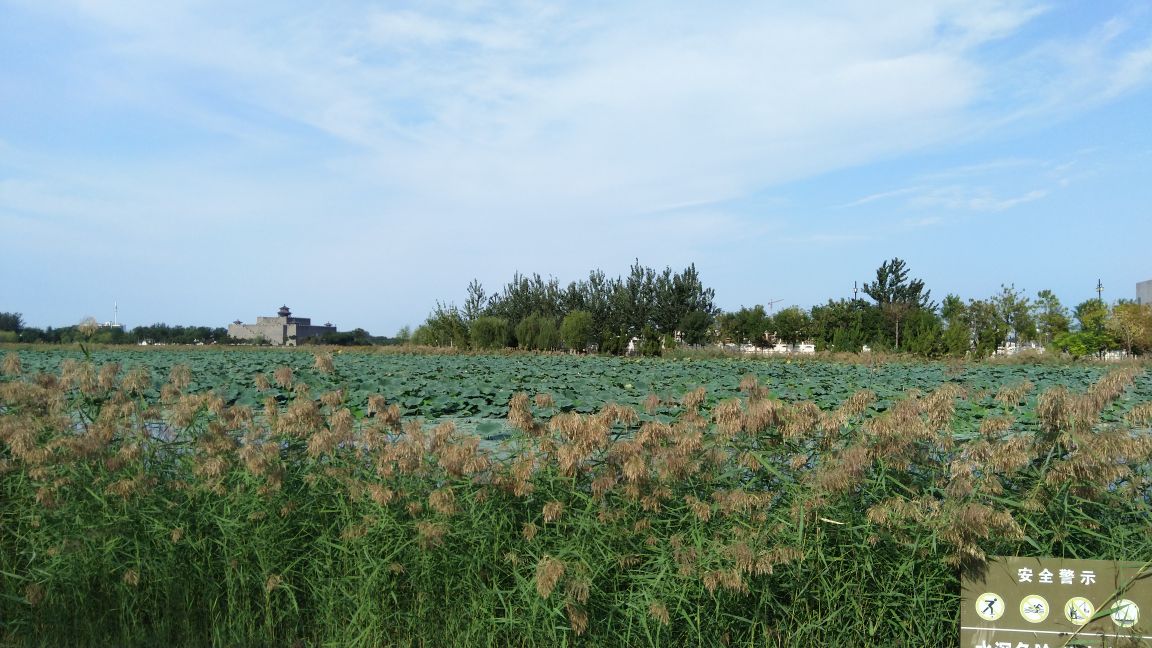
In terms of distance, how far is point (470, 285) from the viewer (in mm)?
58781

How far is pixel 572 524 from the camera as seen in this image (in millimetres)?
3672

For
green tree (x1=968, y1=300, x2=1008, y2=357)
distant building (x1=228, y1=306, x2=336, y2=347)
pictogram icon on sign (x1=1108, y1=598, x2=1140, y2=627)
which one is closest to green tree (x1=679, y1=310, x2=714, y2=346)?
green tree (x1=968, y1=300, x2=1008, y2=357)

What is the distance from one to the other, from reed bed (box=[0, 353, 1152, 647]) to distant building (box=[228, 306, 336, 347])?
213 ft

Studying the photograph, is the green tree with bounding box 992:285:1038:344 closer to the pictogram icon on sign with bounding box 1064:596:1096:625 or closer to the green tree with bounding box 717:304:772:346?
the green tree with bounding box 717:304:772:346

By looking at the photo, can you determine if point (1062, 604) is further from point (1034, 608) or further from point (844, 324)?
point (844, 324)

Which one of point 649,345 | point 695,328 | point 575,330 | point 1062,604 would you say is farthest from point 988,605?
point 695,328

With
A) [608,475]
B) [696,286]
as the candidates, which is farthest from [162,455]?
→ [696,286]

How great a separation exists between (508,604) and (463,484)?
1.92ft

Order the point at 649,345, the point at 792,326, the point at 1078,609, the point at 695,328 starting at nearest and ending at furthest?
1. the point at 1078,609
2. the point at 649,345
3. the point at 695,328
4. the point at 792,326

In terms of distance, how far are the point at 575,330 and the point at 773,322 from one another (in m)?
15.2

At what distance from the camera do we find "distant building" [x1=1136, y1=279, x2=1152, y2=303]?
6340 centimetres

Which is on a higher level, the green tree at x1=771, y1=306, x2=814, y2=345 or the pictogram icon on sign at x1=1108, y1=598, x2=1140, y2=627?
the green tree at x1=771, y1=306, x2=814, y2=345

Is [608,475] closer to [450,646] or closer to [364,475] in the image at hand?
[450,646]

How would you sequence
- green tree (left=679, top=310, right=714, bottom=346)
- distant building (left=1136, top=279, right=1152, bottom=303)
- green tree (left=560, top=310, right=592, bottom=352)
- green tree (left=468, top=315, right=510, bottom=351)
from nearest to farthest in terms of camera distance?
green tree (left=468, top=315, right=510, bottom=351) → green tree (left=560, top=310, right=592, bottom=352) → green tree (left=679, top=310, right=714, bottom=346) → distant building (left=1136, top=279, right=1152, bottom=303)
